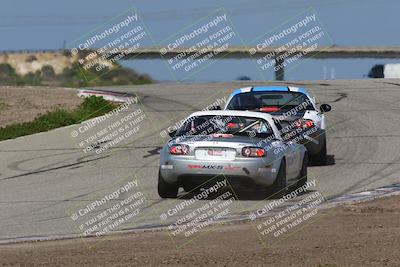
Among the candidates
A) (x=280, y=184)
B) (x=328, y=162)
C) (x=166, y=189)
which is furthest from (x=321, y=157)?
(x=166, y=189)

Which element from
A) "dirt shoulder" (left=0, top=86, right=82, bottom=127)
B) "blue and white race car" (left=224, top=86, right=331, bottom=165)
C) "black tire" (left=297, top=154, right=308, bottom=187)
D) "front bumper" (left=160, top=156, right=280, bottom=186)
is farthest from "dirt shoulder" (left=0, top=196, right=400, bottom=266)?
"dirt shoulder" (left=0, top=86, right=82, bottom=127)

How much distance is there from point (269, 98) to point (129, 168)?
291cm

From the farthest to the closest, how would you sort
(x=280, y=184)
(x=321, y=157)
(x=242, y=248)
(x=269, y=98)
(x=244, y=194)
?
(x=269, y=98) < (x=321, y=157) < (x=244, y=194) < (x=280, y=184) < (x=242, y=248)

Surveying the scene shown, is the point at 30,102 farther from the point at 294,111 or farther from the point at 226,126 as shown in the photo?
the point at 226,126

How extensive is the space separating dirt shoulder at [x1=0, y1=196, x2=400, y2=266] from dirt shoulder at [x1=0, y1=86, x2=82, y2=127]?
1848 centimetres

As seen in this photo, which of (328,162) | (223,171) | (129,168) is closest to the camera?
(223,171)

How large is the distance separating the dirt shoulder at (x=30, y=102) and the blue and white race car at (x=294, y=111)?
11667mm

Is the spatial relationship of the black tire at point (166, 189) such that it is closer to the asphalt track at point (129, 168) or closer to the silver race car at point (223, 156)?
the silver race car at point (223, 156)

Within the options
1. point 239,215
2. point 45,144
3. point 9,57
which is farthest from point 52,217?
point 9,57

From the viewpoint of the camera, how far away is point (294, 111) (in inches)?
728

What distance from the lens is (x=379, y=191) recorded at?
14859 millimetres

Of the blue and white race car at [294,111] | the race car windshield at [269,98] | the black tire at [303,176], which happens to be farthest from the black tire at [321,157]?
the black tire at [303,176]

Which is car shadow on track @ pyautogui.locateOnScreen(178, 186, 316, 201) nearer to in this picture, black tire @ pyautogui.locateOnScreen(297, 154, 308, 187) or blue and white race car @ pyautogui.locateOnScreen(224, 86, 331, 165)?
black tire @ pyautogui.locateOnScreen(297, 154, 308, 187)

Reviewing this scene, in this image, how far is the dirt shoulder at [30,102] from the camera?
3121 cm
